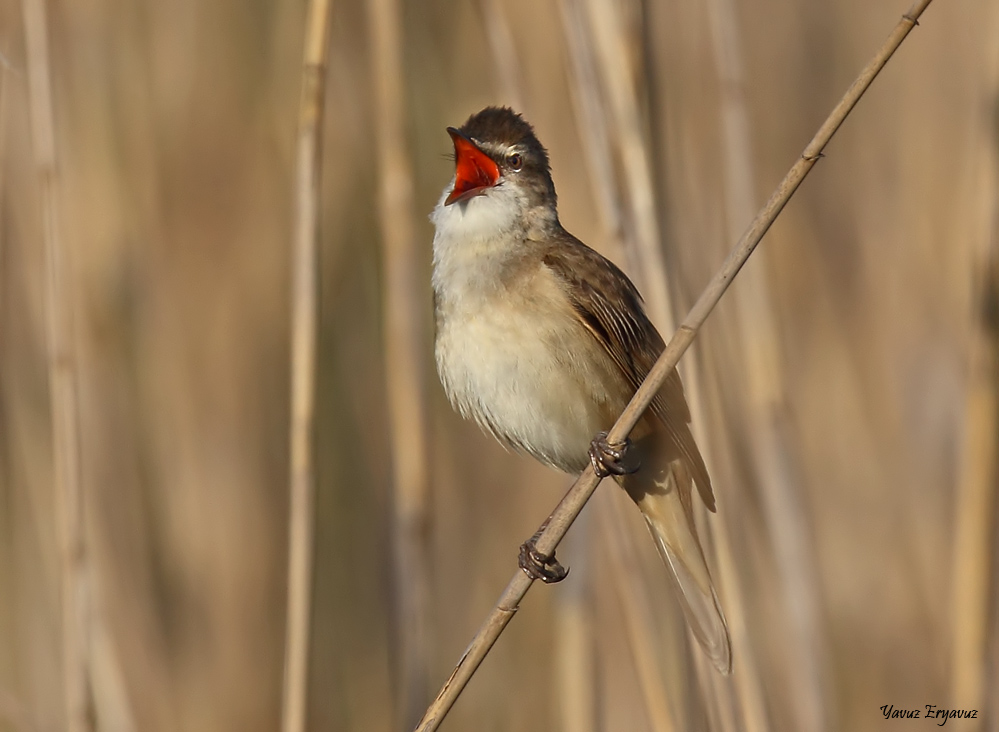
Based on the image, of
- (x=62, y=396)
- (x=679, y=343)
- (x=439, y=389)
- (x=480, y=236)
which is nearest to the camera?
(x=679, y=343)

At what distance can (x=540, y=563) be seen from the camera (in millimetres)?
2174

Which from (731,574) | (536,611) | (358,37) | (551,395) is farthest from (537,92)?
(536,611)

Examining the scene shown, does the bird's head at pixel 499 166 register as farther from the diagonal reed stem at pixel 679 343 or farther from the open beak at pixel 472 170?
the diagonal reed stem at pixel 679 343

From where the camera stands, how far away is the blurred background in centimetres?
239

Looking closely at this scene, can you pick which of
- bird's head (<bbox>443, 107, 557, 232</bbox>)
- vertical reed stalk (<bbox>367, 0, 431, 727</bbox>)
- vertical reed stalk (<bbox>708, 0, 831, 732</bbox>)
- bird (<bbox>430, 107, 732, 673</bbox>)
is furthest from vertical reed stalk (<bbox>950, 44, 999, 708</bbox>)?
vertical reed stalk (<bbox>367, 0, 431, 727</bbox>)

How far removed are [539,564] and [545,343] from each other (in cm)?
49

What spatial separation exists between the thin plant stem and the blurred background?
0.37m

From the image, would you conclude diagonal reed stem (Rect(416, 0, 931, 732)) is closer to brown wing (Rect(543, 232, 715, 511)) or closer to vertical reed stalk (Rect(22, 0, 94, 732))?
brown wing (Rect(543, 232, 715, 511))

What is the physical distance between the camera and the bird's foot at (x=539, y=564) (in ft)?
6.89

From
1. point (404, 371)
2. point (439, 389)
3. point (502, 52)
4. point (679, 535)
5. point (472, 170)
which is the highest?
point (502, 52)

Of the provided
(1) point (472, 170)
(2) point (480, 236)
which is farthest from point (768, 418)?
Answer: (1) point (472, 170)

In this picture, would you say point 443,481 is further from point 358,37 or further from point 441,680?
point 358,37

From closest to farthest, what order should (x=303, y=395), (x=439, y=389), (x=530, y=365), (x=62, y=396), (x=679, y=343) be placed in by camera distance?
(x=679, y=343), (x=303, y=395), (x=62, y=396), (x=530, y=365), (x=439, y=389)

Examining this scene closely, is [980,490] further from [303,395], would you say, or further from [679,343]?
[303,395]
